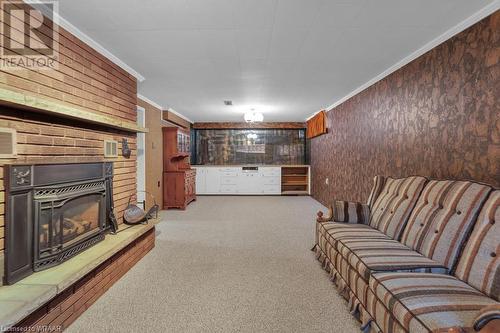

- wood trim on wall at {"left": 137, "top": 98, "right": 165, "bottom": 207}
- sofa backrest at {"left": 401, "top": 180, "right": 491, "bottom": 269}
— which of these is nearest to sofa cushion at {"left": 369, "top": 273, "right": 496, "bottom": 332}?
sofa backrest at {"left": 401, "top": 180, "right": 491, "bottom": 269}

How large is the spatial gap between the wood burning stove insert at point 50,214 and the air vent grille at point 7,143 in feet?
0.44

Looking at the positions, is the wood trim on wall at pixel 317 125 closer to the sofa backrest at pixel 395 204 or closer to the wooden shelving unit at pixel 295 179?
the wooden shelving unit at pixel 295 179

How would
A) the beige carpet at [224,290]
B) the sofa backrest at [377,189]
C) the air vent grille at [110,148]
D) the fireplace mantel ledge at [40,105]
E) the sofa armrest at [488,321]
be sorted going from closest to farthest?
1. the sofa armrest at [488,321]
2. the fireplace mantel ledge at [40,105]
3. the beige carpet at [224,290]
4. the air vent grille at [110,148]
5. the sofa backrest at [377,189]

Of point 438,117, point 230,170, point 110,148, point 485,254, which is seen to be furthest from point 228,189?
point 485,254

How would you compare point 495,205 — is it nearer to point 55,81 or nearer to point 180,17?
point 180,17

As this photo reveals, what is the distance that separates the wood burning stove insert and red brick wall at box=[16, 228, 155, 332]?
239 millimetres

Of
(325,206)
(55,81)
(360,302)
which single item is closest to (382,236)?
(360,302)

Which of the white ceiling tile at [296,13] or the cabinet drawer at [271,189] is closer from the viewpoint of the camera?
the white ceiling tile at [296,13]

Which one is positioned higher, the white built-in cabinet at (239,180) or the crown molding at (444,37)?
the crown molding at (444,37)

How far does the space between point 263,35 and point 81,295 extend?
2.63 m

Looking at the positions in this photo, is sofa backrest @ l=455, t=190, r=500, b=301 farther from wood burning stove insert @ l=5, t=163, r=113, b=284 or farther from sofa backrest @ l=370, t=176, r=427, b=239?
wood burning stove insert @ l=5, t=163, r=113, b=284

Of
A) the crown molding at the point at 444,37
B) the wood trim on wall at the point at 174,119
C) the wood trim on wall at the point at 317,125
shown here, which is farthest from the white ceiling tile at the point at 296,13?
the wood trim on wall at the point at 174,119

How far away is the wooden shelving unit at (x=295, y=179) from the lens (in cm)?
832

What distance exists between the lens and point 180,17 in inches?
81.0
